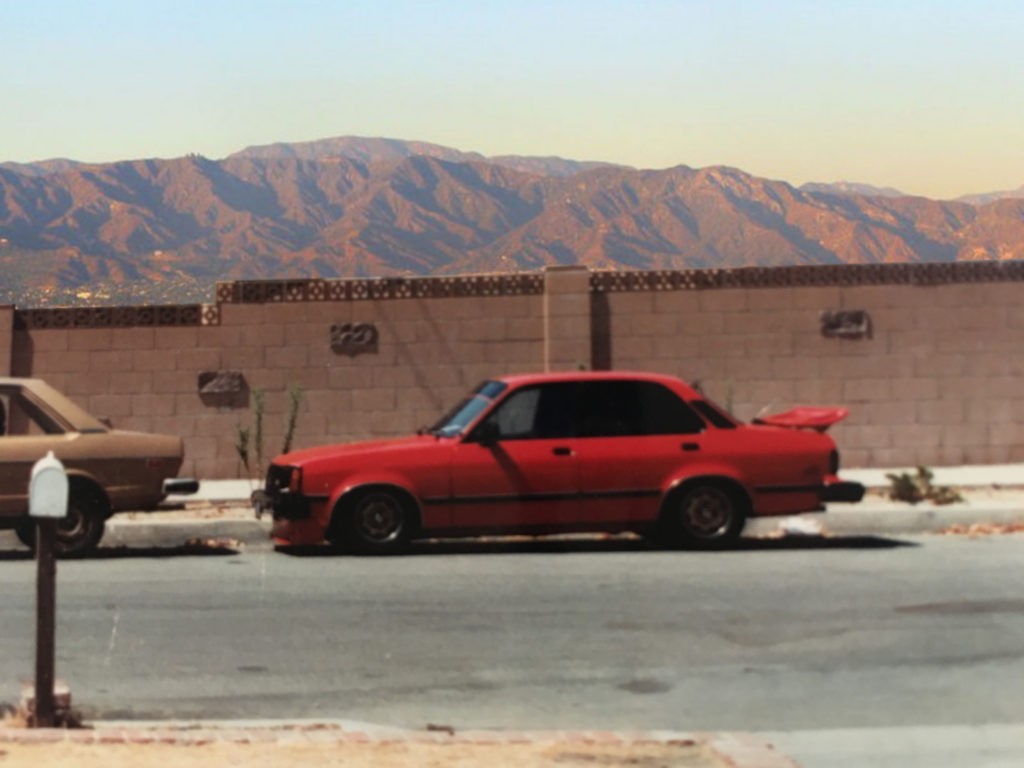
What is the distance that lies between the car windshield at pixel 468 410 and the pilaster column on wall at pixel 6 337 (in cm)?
898

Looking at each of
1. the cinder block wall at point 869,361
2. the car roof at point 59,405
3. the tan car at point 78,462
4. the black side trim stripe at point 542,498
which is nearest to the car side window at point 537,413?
the black side trim stripe at point 542,498

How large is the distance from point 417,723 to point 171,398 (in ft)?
49.8

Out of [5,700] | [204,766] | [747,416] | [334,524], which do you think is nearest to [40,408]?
[334,524]

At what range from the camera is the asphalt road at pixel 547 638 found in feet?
29.7

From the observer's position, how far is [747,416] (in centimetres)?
2319

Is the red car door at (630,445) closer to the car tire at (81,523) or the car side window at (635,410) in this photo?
the car side window at (635,410)

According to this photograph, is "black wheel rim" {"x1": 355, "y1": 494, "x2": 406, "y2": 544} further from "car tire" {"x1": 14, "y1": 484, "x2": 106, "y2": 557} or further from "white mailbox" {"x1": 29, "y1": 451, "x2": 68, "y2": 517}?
"white mailbox" {"x1": 29, "y1": 451, "x2": 68, "y2": 517}

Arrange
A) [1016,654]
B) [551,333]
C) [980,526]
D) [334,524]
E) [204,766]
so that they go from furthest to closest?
[551,333] → [980,526] → [334,524] → [1016,654] → [204,766]

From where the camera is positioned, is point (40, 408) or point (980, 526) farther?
point (980, 526)

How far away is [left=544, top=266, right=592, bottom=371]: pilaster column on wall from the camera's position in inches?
904

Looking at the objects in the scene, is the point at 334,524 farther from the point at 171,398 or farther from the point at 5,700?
the point at 171,398

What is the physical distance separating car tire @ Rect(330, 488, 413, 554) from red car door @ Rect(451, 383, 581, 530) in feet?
1.46

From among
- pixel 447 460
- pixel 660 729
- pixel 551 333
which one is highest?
pixel 551 333

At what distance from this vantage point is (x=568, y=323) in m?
23.0
